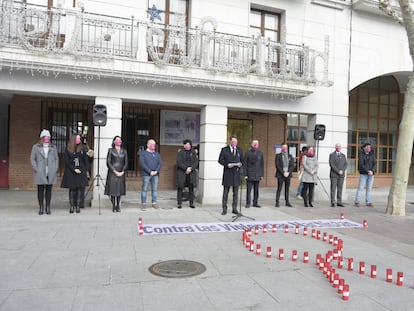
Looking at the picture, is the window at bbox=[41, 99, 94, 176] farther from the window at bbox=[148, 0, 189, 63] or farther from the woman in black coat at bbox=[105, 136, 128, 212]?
the woman in black coat at bbox=[105, 136, 128, 212]

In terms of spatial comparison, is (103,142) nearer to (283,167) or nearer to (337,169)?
(283,167)

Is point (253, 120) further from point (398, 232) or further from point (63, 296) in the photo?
point (63, 296)

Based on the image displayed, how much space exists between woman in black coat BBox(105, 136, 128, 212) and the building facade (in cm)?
85

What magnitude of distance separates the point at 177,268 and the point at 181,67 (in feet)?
21.7

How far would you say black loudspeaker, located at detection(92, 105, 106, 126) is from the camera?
9.39 meters

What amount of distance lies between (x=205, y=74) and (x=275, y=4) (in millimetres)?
3886

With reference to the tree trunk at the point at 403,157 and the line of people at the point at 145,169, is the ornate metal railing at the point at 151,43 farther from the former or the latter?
the tree trunk at the point at 403,157

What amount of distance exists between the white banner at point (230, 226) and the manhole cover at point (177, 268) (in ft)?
6.39

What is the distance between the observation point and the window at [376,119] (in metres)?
18.4

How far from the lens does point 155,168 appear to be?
975cm

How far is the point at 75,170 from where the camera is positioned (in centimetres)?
906

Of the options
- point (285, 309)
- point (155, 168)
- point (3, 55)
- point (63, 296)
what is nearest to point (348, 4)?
point (155, 168)

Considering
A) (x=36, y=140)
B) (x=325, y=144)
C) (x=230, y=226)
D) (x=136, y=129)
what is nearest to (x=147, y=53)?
(x=136, y=129)

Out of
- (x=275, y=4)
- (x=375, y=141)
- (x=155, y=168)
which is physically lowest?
(x=155, y=168)
